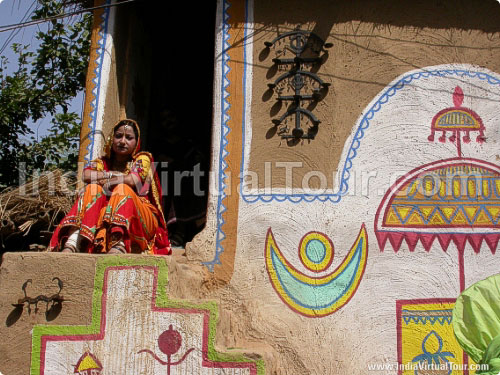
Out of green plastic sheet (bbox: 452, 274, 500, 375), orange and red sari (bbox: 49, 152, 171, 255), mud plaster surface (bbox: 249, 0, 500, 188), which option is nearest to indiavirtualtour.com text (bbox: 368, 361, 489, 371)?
mud plaster surface (bbox: 249, 0, 500, 188)

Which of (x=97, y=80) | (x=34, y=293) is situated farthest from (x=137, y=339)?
(x=97, y=80)

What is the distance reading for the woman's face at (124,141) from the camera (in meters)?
5.52

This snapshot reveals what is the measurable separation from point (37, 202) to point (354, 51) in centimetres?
290

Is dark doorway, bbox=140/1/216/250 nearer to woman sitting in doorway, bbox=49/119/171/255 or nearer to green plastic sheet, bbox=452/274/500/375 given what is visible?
woman sitting in doorway, bbox=49/119/171/255

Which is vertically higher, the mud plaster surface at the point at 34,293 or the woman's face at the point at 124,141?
the woman's face at the point at 124,141

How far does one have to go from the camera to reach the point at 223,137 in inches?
215

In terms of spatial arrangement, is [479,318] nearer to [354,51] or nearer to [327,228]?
[327,228]

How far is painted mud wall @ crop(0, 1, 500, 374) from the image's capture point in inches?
174

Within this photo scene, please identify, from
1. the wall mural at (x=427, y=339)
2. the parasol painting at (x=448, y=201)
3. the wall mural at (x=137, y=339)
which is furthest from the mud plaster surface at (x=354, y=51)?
the wall mural at (x=137, y=339)

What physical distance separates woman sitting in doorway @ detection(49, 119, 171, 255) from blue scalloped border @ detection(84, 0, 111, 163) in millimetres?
143

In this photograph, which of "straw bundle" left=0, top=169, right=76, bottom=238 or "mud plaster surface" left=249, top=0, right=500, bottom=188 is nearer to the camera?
"mud plaster surface" left=249, top=0, right=500, bottom=188

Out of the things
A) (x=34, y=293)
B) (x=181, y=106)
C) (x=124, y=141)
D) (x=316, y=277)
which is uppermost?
(x=181, y=106)

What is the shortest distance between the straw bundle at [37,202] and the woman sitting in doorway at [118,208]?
0.54m

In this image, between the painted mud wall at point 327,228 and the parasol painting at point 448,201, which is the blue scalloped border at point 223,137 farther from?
the parasol painting at point 448,201
